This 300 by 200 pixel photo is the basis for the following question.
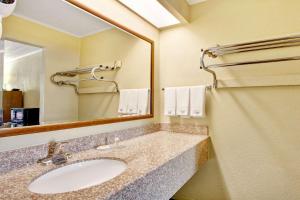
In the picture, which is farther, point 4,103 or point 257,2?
point 257,2

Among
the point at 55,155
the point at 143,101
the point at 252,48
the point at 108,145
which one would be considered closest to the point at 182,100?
the point at 143,101

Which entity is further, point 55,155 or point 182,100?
point 182,100

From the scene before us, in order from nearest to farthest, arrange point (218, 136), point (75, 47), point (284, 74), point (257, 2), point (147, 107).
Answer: point (75, 47) → point (284, 74) → point (257, 2) → point (218, 136) → point (147, 107)

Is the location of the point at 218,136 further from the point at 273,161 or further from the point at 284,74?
the point at 284,74

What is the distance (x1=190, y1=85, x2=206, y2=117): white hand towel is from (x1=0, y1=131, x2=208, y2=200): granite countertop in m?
0.28

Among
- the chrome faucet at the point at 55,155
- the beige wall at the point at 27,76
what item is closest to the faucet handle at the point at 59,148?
the chrome faucet at the point at 55,155

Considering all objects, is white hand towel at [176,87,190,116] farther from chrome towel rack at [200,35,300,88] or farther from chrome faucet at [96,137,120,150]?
chrome faucet at [96,137,120,150]

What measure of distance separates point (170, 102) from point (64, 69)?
0.99m

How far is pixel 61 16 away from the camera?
1104 mm

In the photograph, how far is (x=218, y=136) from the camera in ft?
5.34

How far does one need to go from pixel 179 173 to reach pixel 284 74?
1.06 metres

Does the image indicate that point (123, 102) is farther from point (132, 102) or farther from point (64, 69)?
point (64, 69)

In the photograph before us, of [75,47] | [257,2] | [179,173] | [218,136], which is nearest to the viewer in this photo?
[179,173]

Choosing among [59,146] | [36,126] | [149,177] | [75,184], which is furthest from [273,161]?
[36,126]
